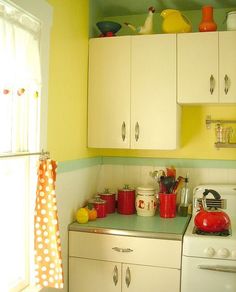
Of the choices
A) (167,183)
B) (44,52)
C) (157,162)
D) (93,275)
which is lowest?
(93,275)

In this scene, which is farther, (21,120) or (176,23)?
(176,23)

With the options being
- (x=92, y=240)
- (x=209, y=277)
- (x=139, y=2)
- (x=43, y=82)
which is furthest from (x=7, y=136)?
(x=139, y=2)

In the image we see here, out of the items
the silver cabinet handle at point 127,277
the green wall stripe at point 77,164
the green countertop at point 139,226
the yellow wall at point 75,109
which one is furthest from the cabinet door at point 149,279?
the yellow wall at point 75,109

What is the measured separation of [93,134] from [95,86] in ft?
1.23

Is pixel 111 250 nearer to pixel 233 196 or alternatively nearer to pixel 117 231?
pixel 117 231

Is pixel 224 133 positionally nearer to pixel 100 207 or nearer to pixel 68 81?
pixel 100 207

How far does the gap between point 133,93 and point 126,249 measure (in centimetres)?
113

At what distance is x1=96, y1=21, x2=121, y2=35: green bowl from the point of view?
278cm

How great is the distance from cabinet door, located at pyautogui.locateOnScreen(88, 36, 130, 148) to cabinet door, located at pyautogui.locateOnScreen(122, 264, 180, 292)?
2.96 feet

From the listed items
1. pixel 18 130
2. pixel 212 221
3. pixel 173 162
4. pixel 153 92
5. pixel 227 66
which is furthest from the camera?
pixel 173 162

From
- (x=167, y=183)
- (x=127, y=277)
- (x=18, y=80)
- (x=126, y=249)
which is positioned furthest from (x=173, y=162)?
(x=18, y=80)

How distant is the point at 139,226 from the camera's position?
2.42m

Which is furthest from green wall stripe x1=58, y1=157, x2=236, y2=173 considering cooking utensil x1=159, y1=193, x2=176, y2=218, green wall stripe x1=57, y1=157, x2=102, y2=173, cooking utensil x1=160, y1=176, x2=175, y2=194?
cooking utensil x1=159, y1=193, x2=176, y2=218

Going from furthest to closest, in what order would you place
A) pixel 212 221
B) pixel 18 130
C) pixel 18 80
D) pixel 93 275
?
pixel 93 275 < pixel 212 221 < pixel 18 130 < pixel 18 80
